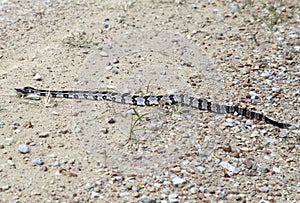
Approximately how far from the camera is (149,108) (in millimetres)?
9188

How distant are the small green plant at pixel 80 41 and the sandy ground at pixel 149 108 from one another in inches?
1.1

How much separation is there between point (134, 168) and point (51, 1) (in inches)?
255

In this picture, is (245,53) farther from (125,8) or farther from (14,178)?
(14,178)

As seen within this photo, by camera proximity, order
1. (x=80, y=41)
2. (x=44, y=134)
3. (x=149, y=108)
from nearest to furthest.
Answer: (x=44, y=134) < (x=149, y=108) < (x=80, y=41)

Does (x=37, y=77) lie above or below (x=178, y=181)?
above

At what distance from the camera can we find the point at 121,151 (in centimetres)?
788

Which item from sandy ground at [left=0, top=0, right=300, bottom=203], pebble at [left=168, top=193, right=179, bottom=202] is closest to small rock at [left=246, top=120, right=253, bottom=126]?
sandy ground at [left=0, top=0, right=300, bottom=203]

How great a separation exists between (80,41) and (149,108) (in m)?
2.65

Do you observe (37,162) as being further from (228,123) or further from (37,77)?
(228,123)

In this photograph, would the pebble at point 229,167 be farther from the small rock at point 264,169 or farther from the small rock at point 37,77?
the small rock at point 37,77

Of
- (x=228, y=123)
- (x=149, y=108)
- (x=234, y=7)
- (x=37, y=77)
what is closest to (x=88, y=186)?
(x=149, y=108)

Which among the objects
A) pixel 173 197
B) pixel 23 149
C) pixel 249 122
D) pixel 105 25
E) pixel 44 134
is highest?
pixel 105 25

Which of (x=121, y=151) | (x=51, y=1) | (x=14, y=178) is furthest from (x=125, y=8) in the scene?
(x=14, y=178)

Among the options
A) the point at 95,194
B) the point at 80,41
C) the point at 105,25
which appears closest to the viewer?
the point at 95,194
